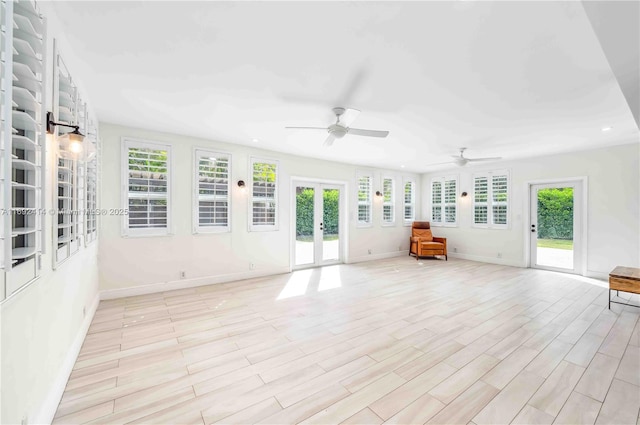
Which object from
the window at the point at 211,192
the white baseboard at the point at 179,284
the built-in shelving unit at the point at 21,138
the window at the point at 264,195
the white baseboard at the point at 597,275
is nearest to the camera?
the built-in shelving unit at the point at 21,138

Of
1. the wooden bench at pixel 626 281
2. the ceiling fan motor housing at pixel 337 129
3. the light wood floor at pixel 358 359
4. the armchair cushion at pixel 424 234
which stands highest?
the ceiling fan motor housing at pixel 337 129

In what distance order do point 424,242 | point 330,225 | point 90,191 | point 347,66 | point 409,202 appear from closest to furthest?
point 347,66 → point 90,191 → point 330,225 → point 424,242 → point 409,202

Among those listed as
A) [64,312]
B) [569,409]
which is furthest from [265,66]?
[569,409]

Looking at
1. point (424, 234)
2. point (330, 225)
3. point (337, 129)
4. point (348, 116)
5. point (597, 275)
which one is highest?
point (348, 116)

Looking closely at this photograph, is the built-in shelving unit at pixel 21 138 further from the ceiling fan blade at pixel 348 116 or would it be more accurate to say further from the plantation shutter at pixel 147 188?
the plantation shutter at pixel 147 188

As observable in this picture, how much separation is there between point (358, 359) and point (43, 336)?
2.29 metres

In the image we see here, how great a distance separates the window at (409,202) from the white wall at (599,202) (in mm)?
2284

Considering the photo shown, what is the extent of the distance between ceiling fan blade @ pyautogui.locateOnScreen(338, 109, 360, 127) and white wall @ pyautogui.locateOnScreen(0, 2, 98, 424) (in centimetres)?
256

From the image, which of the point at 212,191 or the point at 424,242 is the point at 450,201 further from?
the point at 212,191

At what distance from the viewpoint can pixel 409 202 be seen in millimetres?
8531

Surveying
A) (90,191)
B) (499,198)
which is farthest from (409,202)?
(90,191)

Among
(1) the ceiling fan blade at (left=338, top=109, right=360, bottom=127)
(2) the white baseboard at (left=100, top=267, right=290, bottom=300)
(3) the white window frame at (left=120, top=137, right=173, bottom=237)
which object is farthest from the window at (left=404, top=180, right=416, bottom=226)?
(3) the white window frame at (left=120, top=137, right=173, bottom=237)

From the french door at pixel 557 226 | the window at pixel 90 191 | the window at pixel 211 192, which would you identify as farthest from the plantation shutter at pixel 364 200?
the window at pixel 90 191

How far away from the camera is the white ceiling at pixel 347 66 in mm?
1865
